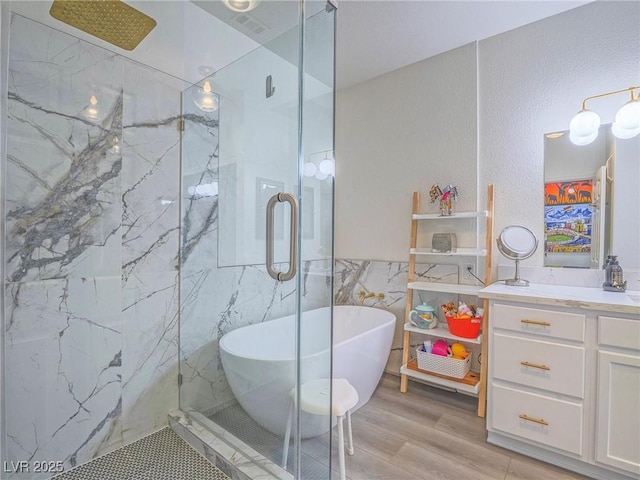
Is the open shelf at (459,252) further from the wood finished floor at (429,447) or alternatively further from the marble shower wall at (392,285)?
the wood finished floor at (429,447)

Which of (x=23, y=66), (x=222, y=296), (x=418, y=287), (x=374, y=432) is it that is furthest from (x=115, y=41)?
(x=374, y=432)

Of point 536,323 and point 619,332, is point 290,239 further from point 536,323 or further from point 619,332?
point 619,332

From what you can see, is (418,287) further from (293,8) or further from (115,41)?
(115,41)

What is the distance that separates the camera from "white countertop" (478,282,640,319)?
4.64ft

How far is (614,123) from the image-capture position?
1.84 meters

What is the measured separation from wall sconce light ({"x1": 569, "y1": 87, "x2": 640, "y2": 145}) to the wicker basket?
62.0 inches

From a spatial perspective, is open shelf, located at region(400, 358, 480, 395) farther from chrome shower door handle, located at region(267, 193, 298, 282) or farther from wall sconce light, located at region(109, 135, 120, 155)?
wall sconce light, located at region(109, 135, 120, 155)

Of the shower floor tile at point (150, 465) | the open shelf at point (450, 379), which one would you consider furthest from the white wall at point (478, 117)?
the shower floor tile at point (150, 465)

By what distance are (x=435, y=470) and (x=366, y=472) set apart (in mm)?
340

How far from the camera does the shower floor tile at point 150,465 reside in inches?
57.4

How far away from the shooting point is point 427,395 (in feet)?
7.59

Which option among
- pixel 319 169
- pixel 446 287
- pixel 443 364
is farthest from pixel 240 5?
pixel 443 364

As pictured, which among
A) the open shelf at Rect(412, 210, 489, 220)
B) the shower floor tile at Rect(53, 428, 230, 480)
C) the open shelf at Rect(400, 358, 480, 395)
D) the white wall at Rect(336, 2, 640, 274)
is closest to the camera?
the shower floor tile at Rect(53, 428, 230, 480)

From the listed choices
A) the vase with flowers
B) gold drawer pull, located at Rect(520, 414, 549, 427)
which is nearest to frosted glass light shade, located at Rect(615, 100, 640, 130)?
the vase with flowers
